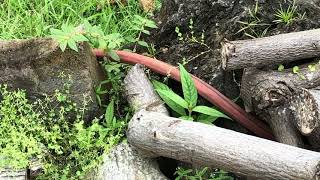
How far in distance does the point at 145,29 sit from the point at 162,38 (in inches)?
6.3

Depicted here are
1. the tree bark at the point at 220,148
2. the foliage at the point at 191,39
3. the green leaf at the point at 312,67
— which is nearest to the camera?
the tree bark at the point at 220,148

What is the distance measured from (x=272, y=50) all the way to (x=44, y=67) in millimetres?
A: 1305

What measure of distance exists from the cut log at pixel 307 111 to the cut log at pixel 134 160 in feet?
2.55

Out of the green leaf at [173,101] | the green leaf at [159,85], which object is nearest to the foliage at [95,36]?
the green leaf at [159,85]

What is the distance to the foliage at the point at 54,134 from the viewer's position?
3334 mm

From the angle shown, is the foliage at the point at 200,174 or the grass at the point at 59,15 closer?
the foliage at the point at 200,174

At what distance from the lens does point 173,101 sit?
3508 millimetres

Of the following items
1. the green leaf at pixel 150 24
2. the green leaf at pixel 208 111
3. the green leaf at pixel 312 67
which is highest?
the green leaf at pixel 312 67

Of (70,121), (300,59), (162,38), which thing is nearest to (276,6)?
(300,59)

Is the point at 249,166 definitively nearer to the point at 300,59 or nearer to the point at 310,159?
the point at 310,159

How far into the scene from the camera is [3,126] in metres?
3.42

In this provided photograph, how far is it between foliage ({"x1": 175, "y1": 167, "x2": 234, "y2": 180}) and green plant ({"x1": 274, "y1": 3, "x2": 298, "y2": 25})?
3.16ft

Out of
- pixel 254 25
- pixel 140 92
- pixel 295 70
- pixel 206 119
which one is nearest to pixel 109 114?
pixel 140 92

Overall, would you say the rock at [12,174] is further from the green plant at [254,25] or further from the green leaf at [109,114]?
the green plant at [254,25]
